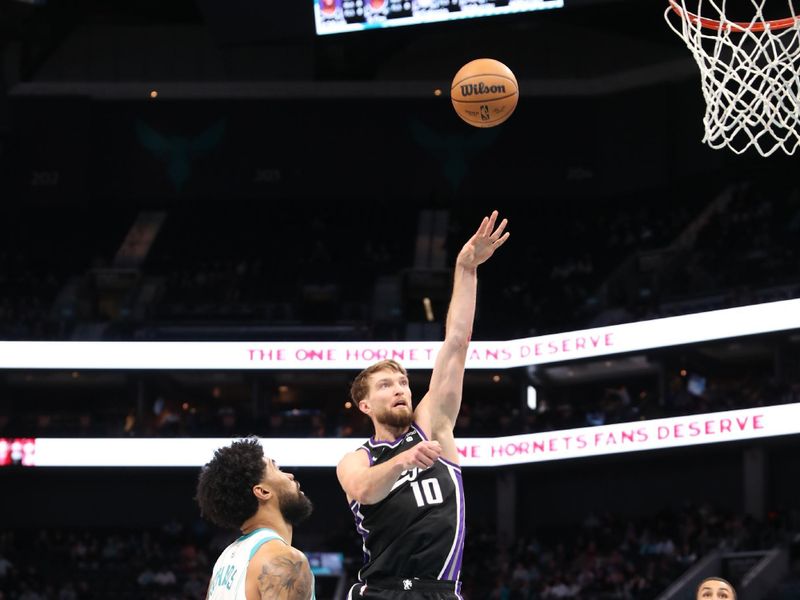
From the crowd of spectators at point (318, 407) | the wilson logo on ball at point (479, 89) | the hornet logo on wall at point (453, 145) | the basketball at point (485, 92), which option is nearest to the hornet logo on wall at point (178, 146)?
the hornet logo on wall at point (453, 145)

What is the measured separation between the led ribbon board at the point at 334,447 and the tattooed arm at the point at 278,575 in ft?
65.5

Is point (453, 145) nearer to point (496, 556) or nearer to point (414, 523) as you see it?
point (496, 556)

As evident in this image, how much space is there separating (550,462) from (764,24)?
16129 mm

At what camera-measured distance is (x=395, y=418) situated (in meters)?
5.31

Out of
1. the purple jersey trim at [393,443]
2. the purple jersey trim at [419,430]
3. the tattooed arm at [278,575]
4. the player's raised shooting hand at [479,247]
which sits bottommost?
the tattooed arm at [278,575]

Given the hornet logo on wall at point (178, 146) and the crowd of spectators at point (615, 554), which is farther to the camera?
the hornet logo on wall at point (178, 146)

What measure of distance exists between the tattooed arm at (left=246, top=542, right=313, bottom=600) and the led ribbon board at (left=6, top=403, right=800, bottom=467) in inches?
786

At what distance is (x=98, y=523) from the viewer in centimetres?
2966

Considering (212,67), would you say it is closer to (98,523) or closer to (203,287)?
(203,287)

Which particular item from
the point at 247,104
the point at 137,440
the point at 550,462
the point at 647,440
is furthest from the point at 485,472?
the point at 247,104

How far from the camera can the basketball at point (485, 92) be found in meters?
9.78

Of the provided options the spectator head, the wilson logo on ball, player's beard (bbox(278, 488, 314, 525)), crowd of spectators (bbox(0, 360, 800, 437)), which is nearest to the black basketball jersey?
player's beard (bbox(278, 488, 314, 525))

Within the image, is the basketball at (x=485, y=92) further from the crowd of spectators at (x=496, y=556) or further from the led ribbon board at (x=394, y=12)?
the crowd of spectators at (x=496, y=556)

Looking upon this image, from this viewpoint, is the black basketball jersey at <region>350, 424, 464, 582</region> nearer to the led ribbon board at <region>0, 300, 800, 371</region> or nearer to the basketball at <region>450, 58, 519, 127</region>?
the basketball at <region>450, 58, 519, 127</region>
